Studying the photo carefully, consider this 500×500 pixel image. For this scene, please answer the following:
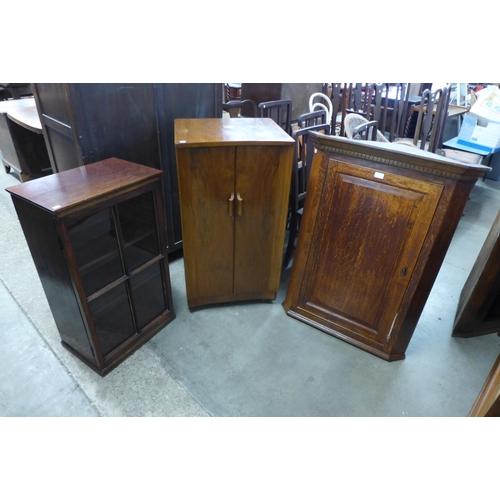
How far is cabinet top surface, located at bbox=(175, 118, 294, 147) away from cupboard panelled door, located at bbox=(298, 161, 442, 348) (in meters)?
0.32

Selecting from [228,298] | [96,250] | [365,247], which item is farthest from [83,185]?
[365,247]

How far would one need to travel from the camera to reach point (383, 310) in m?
1.77

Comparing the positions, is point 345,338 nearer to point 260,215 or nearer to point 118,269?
point 260,215

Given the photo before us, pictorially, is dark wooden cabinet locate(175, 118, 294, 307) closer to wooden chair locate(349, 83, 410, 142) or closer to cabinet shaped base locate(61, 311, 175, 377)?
cabinet shaped base locate(61, 311, 175, 377)

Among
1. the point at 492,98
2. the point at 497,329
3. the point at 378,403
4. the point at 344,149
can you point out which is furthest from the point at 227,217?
the point at 492,98

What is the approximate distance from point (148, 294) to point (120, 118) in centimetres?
93

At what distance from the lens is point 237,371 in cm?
176

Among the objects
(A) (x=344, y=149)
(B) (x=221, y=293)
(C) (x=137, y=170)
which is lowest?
(B) (x=221, y=293)

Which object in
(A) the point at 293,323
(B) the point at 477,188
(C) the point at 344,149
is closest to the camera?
(C) the point at 344,149

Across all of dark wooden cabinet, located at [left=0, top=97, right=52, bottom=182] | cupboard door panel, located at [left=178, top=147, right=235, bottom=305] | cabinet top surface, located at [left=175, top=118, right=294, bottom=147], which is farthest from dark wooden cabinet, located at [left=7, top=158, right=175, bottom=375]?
dark wooden cabinet, located at [left=0, top=97, right=52, bottom=182]

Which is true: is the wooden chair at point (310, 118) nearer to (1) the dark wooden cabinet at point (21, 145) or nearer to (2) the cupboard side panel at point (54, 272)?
(2) the cupboard side panel at point (54, 272)

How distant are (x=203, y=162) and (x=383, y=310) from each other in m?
1.14

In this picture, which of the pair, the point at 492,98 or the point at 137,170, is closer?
the point at 137,170

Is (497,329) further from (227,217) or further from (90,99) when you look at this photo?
(90,99)
